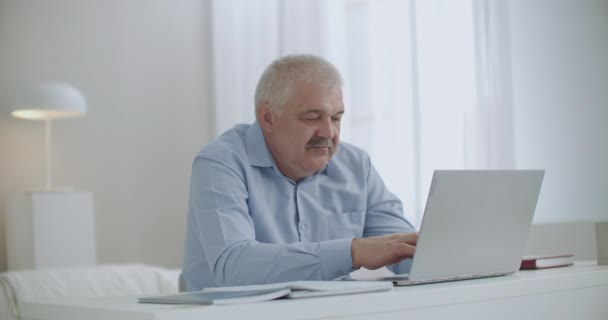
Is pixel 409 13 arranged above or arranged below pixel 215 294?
above

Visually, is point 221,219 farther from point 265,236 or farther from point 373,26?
point 373,26

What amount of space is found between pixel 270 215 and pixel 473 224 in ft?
1.90

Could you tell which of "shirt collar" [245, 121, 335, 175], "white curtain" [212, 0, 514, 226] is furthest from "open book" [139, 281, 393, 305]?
"white curtain" [212, 0, 514, 226]

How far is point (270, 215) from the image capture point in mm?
1837

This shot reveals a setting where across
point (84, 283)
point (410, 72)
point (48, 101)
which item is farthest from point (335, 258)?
point (48, 101)

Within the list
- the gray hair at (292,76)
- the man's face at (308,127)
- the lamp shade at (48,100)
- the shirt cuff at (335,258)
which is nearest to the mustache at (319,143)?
→ the man's face at (308,127)

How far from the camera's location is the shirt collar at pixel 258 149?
1854 mm

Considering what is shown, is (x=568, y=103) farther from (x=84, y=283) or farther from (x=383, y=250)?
(x=84, y=283)

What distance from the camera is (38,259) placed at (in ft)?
14.6

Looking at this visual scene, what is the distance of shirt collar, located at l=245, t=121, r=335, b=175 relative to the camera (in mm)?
1854

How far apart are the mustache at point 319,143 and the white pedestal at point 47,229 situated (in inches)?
118

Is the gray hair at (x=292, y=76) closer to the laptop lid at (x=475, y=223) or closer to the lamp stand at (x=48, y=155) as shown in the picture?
the laptop lid at (x=475, y=223)

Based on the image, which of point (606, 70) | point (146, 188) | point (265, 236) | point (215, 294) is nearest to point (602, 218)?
point (606, 70)

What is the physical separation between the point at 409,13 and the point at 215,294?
270 cm
